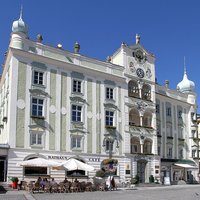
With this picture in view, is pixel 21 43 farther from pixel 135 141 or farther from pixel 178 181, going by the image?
pixel 178 181

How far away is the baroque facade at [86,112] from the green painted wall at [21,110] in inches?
3.6

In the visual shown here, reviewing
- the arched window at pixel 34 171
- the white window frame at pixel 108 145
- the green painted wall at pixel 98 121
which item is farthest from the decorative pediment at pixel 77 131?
the arched window at pixel 34 171

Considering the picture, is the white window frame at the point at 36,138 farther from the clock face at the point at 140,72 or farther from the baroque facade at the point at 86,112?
the clock face at the point at 140,72

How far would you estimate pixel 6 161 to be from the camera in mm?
29797

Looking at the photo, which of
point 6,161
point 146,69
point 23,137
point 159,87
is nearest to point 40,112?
point 23,137

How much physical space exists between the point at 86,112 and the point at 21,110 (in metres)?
7.47

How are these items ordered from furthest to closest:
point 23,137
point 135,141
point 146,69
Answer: point 146,69 → point 135,141 → point 23,137

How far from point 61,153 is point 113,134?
7010mm

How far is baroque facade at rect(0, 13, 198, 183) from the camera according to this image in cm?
3153

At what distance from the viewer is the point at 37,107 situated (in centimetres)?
3262

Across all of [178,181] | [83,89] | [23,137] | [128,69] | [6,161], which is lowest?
[178,181]

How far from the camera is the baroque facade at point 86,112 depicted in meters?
31.5

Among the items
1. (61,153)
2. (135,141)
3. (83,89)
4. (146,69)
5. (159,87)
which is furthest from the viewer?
(159,87)

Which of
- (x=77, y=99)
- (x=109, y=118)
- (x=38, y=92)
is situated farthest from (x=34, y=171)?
(x=109, y=118)
